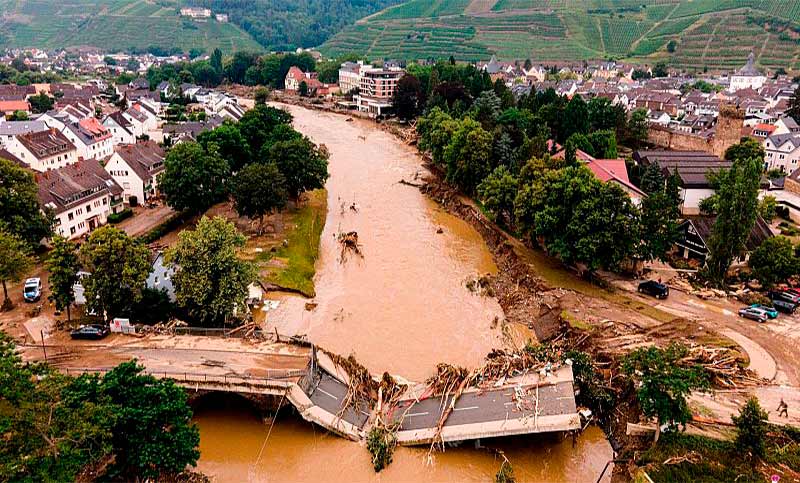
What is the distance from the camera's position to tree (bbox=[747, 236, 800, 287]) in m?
30.2

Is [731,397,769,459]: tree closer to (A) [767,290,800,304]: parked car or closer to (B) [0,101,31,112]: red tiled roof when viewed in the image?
(A) [767,290,800,304]: parked car

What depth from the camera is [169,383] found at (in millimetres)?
18578

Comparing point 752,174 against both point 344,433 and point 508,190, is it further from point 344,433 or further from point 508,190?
point 344,433

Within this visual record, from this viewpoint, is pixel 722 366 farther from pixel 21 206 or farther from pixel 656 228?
pixel 21 206

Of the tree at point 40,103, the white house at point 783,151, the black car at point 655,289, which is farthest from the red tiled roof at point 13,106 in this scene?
the white house at point 783,151

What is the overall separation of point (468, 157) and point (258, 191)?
1898cm

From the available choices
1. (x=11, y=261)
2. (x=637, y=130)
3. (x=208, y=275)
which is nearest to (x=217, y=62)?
(x=637, y=130)

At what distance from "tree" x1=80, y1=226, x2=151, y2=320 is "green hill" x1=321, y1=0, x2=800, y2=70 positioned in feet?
422

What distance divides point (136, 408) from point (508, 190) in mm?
29349

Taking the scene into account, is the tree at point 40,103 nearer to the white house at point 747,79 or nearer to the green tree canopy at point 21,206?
the green tree canopy at point 21,206

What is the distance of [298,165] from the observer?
45.7 meters

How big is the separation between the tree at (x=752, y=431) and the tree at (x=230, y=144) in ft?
134

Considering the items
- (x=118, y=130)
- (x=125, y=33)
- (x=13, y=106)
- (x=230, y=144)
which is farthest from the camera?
(x=125, y=33)

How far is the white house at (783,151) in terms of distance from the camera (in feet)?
179
